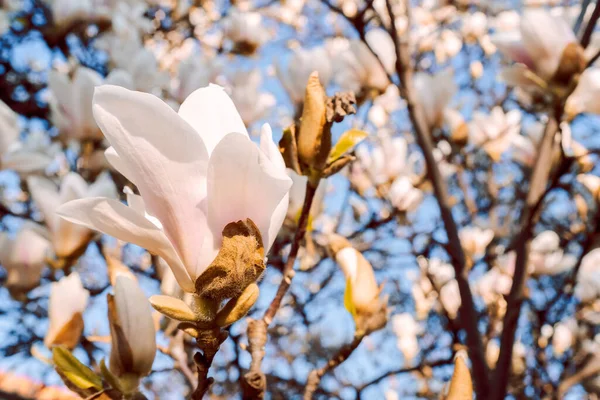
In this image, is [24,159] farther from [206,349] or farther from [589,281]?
[589,281]

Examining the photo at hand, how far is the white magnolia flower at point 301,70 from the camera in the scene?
1612mm

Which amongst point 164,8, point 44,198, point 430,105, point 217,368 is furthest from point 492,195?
point 164,8

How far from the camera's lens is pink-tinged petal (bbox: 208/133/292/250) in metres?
0.40

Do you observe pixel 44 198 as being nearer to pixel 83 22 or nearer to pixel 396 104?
pixel 83 22

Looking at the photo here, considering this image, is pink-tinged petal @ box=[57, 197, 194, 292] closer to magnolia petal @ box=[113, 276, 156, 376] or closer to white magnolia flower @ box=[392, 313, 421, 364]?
magnolia petal @ box=[113, 276, 156, 376]

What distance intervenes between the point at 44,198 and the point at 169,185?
82 centimetres

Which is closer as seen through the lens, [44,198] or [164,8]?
[44,198]

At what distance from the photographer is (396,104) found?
3.50m

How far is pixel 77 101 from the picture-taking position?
54.7 inches

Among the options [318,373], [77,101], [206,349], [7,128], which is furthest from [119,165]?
[77,101]

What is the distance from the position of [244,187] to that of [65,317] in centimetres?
47

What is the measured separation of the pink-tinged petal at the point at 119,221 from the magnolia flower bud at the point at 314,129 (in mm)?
169

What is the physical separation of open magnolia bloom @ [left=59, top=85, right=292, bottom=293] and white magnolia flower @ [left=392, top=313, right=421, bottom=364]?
2464 mm

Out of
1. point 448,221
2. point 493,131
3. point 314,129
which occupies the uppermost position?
point 493,131
